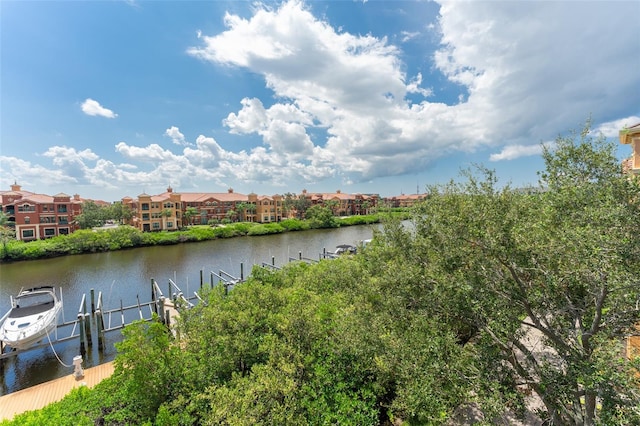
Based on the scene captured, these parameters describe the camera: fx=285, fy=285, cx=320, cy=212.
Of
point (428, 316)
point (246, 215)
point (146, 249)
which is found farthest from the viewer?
point (246, 215)

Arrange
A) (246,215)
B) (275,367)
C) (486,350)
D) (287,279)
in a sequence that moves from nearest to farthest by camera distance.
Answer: (486,350) < (275,367) < (287,279) < (246,215)

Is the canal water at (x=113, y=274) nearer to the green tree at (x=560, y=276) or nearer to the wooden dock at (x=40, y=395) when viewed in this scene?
the wooden dock at (x=40, y=395)

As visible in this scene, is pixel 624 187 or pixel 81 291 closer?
pixel 624 187

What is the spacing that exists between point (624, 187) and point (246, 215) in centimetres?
6470

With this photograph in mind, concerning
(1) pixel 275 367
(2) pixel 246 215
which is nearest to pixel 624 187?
(1) pixel 275 367

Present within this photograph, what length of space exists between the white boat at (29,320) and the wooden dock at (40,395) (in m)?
3.25

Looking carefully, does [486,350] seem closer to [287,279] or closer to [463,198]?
[463,198]

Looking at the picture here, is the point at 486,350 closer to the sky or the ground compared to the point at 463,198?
closer to the ground

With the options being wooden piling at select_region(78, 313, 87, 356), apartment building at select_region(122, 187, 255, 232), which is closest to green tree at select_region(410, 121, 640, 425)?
wooden piling at select_region(78, 313, 87, 356)

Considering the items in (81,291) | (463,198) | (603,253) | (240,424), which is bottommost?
(81,291)

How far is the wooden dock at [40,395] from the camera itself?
32.2 ft

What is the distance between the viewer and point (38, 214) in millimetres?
A: 41344

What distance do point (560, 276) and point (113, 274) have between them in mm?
32552

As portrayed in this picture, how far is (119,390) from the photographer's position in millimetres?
8078
